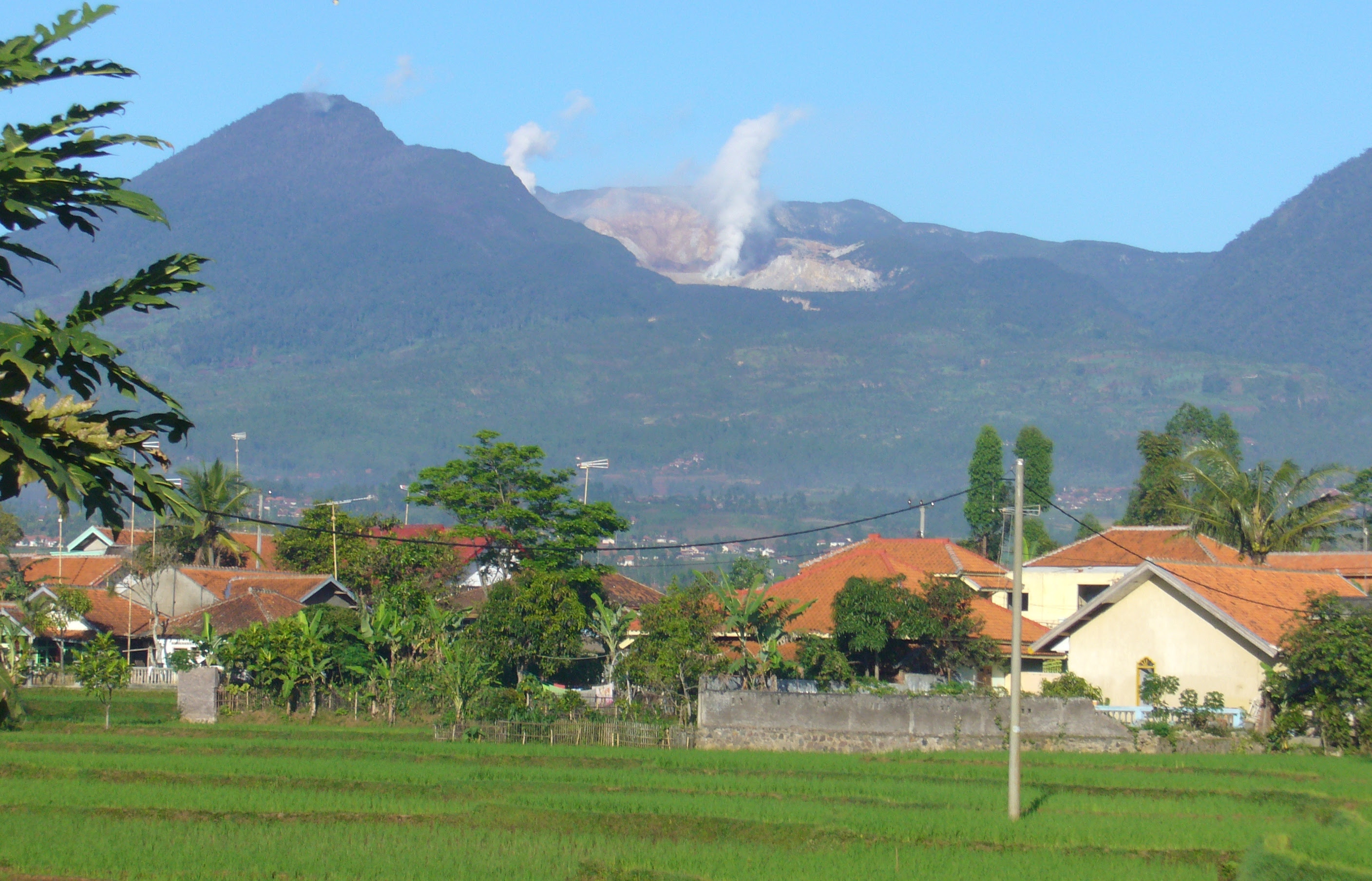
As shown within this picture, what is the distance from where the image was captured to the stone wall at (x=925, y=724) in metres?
28.9

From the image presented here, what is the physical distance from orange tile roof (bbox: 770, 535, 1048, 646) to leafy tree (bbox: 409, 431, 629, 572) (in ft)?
28.2

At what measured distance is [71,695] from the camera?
42688 mm

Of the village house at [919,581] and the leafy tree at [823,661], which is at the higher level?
the village house at [919,581]

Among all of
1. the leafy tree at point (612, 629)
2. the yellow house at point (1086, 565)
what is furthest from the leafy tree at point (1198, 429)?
the leafy tree at point (612, 629)

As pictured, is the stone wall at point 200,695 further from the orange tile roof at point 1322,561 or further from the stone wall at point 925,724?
the orange tile roof at point 1322,561

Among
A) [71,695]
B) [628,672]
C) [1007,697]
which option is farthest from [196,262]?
[71,695]

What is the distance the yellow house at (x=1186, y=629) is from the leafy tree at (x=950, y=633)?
265 centimetres

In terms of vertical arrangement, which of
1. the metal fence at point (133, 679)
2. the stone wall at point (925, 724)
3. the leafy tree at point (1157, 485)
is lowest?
the metal fence at point (133, 679)

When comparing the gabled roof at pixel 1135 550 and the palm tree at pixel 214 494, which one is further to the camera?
the palm tree at pixel 214 494

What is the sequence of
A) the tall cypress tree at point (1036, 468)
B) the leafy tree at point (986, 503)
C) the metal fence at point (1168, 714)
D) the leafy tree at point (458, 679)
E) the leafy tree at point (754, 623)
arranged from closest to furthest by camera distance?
the metal fence at point (1168, 714)
the leafy tree at point (458, 679)
the leafy tree at point (754, 623)
the tall cypress tree at point (1036, 468)
the leafy tree at point (986, 503)

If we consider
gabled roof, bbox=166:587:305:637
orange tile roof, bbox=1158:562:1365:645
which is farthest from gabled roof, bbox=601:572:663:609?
orange tile roof, bbox=1158:562:1365:645

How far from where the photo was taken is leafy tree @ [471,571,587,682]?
137 ft

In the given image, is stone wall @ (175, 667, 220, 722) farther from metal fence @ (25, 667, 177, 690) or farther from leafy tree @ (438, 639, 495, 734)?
metal fence @ (25, 667, 177, 690)

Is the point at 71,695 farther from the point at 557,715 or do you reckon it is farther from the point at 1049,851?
the point at 1049,851
